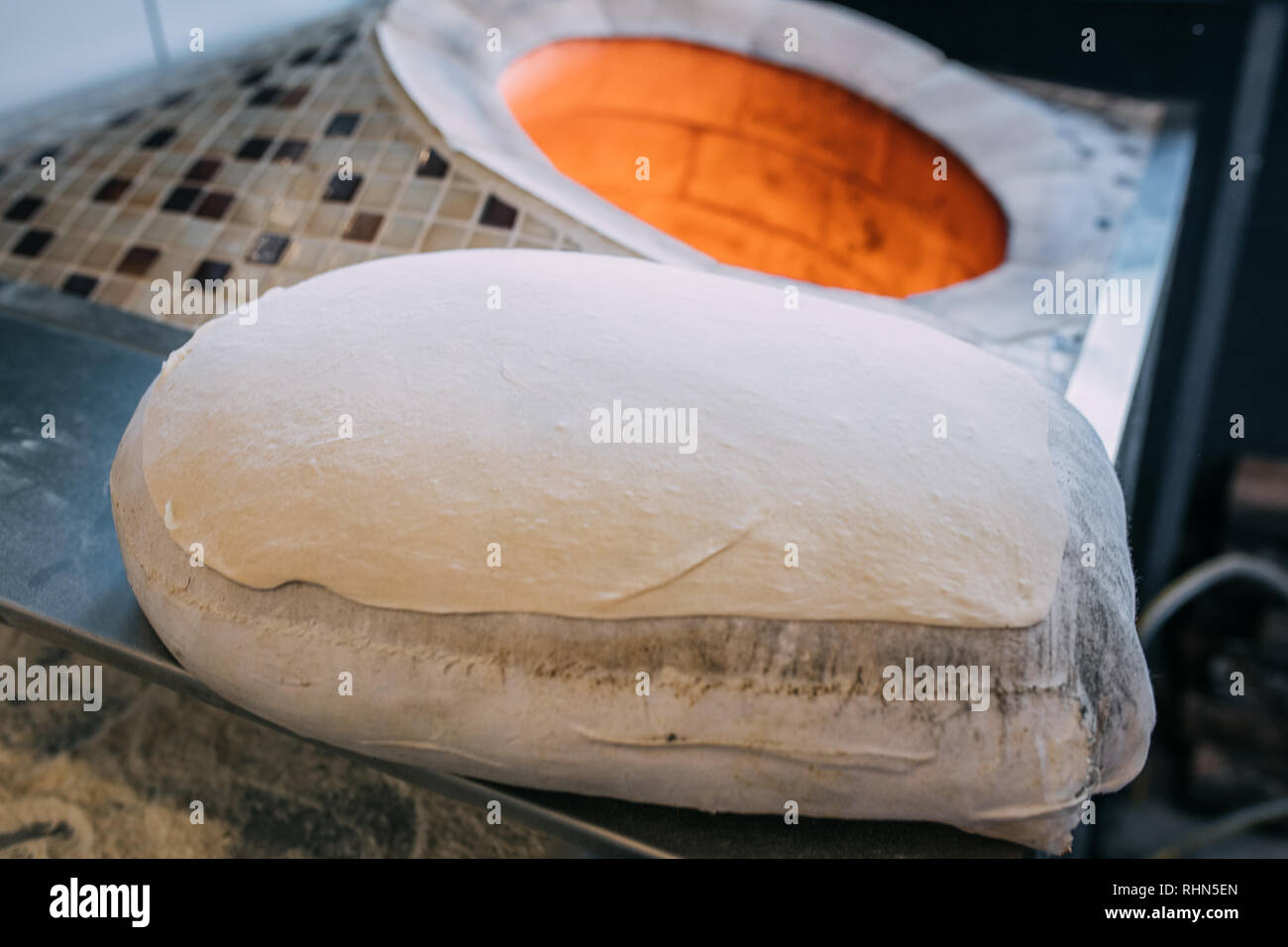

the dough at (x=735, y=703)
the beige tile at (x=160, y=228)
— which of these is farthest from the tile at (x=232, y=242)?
the dough at (x=735, y=703)

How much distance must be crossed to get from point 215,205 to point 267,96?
371 mm

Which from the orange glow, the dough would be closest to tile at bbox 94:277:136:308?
the dough

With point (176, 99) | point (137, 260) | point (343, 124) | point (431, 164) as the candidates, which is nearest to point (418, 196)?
point (431, 164)

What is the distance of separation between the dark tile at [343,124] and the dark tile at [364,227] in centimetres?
26

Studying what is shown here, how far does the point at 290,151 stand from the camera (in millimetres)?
1810

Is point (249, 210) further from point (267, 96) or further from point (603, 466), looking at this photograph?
point (603, 466)

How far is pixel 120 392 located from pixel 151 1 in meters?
1.38

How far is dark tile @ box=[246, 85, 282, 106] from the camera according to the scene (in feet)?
6.36

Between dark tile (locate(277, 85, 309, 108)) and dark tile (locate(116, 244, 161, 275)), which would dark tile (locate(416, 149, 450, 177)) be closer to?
dark tile (locate(277, 85, 309, 108))

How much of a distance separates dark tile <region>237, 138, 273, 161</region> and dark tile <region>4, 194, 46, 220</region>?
40 centimetres

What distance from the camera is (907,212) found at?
252 centimetres
